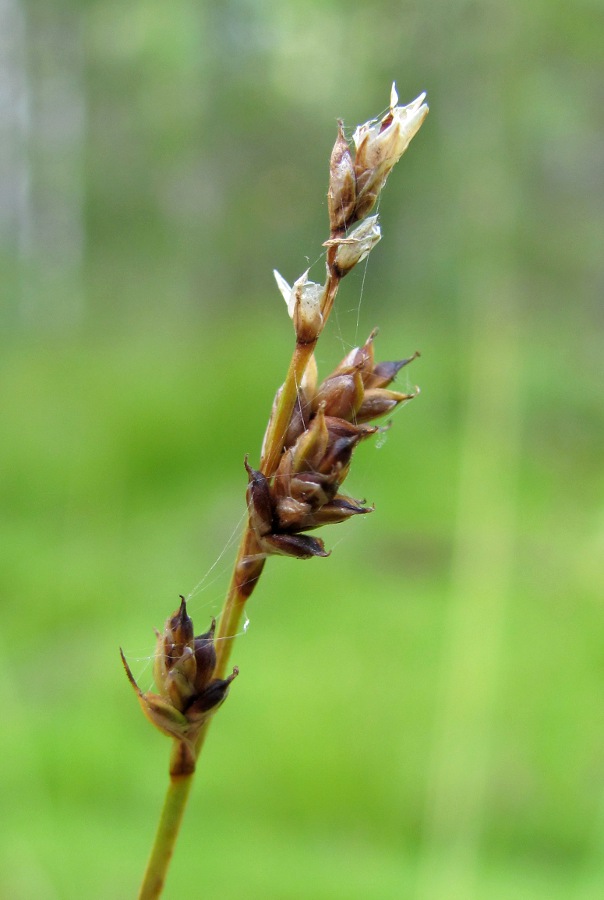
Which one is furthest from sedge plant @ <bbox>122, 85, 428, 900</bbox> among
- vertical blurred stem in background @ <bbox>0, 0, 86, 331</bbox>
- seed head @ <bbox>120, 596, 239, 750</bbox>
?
vertical blurred stem in background @ <bbox>0, 0, 86, 331</bbox>

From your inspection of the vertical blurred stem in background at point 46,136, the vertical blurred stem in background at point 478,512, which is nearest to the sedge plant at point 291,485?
the vertical blurred stem in background at point 478,512

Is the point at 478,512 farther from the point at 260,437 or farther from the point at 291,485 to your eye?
the point at 291,485

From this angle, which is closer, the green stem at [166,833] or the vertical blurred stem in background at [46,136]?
the green stem at [166,833]

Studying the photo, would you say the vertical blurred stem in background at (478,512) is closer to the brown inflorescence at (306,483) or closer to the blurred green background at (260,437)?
the blurred green background at (260,437)

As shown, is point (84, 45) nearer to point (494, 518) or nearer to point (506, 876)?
point (494, 518)

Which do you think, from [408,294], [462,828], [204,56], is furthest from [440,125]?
[462,828]

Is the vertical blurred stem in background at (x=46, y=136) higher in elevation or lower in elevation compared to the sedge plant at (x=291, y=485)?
higher
